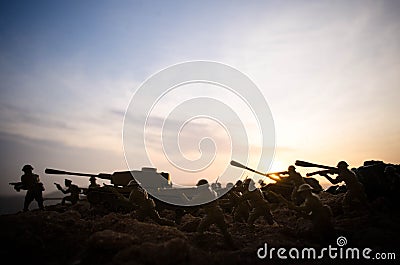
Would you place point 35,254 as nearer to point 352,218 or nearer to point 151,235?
point 151,235

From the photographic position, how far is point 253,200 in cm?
1022

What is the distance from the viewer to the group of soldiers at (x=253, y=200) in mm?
7426

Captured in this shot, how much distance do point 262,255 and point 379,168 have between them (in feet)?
24.3

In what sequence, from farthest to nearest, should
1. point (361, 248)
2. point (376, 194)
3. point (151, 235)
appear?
point (376, 194) < point (151, 235) < point (361, 248)

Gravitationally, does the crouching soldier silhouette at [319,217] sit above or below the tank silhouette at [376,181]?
below

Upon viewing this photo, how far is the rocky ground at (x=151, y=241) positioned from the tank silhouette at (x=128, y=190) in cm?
380

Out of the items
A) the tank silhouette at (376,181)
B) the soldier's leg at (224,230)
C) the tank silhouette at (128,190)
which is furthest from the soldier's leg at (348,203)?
the tank silhouette at (128,190)

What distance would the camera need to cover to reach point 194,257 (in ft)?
17.3

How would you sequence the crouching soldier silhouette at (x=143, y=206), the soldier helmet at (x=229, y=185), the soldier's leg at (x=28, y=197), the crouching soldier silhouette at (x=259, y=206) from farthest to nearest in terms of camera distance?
the soldier helmet at (x=229, y=185) → the soldier's leg at (x=28, y=197) → the crouching soldier silhouette at (x=259, y=206) → the crouching soldier silhouette at (x=143, y=206)

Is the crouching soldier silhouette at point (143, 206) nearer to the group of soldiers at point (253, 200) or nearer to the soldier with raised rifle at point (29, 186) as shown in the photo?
the group of soldiers at point (253, 200)

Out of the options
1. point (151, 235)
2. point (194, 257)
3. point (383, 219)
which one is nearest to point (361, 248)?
point (383, 219)

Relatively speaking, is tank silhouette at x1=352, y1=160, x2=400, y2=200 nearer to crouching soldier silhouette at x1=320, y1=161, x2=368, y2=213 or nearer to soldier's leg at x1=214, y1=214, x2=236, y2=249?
crouching soldier silhouette at x1=320, y1=161, x2=368, y2=213

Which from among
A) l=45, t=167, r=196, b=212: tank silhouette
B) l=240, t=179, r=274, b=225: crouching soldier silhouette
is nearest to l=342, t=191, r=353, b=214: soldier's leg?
l=240, t=179, r=274, b=225: crouching soldier silhouette

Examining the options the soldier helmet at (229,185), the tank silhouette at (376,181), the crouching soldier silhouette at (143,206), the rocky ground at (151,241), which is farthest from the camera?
the soldier helmet at (229,185)
